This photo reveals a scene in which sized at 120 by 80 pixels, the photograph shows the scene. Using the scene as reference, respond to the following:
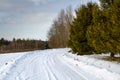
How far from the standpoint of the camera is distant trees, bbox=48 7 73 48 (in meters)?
85.7

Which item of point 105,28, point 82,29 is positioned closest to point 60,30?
point 82,29

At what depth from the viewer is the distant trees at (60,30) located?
8569 centimetres

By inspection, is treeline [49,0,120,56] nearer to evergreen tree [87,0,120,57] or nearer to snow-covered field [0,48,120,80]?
evergreen tree [87,0,120,57]

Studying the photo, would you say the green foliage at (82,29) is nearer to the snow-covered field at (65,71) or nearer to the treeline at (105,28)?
the treeline at (105,28)

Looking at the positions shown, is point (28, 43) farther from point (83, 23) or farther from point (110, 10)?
point (110, 10)

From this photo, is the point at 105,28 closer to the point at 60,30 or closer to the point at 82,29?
the point at 82,29

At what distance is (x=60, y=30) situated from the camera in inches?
3497

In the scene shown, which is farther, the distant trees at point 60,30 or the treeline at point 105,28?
the distant trees at point 60,30

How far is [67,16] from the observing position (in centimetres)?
8512

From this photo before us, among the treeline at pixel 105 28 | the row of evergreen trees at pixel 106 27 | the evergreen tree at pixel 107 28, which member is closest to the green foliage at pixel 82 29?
the treeline at pixel 105 28

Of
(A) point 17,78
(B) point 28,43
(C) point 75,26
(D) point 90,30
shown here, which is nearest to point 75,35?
(C) point 75,26

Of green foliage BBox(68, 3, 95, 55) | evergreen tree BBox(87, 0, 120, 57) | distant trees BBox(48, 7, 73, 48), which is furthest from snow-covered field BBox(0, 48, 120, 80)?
distant trees BBox(48, 7, 73, 48)

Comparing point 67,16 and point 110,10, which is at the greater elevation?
→ point 67,16

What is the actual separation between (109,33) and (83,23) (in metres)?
9.98
